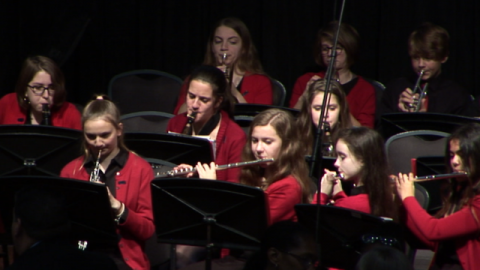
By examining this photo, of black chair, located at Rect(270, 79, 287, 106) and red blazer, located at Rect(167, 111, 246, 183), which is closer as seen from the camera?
red blazer, located at Rect(167, 111, 246, 183)

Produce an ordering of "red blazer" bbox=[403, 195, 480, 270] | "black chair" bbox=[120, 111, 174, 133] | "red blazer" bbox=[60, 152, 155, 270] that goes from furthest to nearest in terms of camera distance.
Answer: "black chair" bbox=[120, 111, 174, 133]
"red blazer" bbox=[60, 152, 155, 270]
"red blazer" bbox=[403, 195, 480, 270]

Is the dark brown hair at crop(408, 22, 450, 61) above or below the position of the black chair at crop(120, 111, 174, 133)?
above

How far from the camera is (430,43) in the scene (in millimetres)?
4777

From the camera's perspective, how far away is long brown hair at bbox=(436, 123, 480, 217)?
3.42 m

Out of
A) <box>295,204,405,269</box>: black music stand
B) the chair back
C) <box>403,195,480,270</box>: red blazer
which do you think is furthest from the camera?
the chair back

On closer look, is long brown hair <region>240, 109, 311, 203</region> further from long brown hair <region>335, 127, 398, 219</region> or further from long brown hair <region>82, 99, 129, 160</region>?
long brown hair <region>82, 99, 129, 160</region>

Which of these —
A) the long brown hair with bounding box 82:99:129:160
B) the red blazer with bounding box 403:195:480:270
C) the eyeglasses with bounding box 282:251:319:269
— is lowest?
the red blazer with bounding box 403:195:480:270

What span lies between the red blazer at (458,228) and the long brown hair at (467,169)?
44mm

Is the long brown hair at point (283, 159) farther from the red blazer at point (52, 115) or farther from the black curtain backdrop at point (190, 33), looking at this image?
the black curtain backdrop at point (190, 33)

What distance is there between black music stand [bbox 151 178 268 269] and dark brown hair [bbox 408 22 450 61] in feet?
6.71

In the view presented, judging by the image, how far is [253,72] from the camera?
5262mm

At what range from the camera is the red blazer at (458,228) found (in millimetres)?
3373

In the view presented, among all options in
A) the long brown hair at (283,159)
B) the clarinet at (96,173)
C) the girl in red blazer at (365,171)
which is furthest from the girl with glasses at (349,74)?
the clarinet at (96,173)

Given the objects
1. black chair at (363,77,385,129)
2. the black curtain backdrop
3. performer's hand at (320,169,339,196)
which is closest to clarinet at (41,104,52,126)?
the black curtain backdrop
